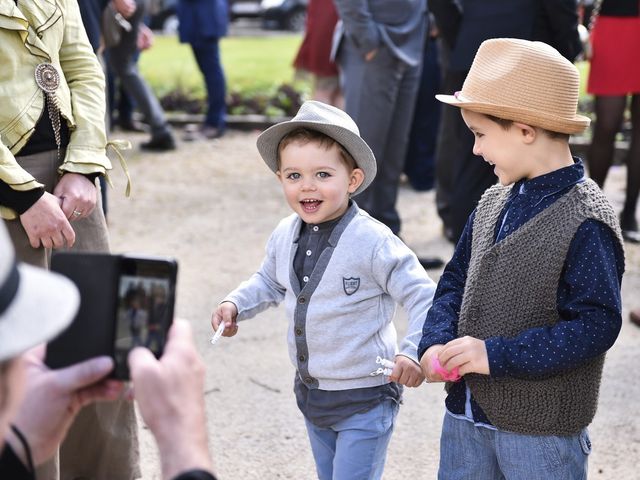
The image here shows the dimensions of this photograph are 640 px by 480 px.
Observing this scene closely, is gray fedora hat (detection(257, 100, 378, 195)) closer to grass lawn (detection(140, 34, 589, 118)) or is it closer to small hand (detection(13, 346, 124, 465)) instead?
small hand (detection(13, 346, 124, 465))

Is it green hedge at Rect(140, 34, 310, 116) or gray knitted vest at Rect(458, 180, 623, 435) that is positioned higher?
gray knitted vest at Rect(458, 180, 623, 435)

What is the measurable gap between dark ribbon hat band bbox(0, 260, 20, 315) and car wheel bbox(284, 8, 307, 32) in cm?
2352

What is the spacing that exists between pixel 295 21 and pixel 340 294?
74.1 feet

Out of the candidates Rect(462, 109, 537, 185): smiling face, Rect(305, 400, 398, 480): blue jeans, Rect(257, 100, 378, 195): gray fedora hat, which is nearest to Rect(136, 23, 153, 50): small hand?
Rect(257, 100, 378, 195): gray fedora hat

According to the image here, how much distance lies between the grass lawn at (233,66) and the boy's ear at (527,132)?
26.3 ft

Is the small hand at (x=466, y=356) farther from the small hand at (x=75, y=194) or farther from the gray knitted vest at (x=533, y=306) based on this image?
the small hand at (x=75, y=194)

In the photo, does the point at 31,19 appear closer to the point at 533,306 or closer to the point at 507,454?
the point at 533,306

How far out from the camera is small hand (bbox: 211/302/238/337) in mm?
2859

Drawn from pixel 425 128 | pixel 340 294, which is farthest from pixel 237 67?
pixel 340 294

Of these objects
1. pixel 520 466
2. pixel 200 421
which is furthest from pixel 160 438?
pixel 520 466

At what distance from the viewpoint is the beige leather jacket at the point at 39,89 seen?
9.36 ft

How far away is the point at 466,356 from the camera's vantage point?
241cm

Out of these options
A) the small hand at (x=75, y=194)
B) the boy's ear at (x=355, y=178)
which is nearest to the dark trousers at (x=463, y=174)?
the boy's ear at (x=355, y=178)

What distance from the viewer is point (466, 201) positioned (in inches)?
204
